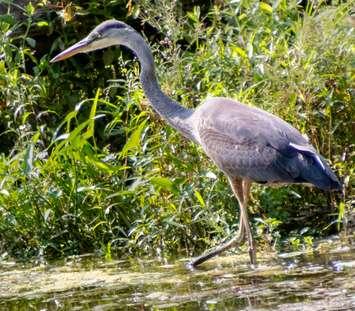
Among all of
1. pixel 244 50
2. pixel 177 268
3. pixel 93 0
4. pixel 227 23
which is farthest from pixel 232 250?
pixel 93 0

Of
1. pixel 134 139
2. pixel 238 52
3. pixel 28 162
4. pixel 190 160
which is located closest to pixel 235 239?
pixel 190 160

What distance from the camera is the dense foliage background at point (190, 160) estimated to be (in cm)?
698

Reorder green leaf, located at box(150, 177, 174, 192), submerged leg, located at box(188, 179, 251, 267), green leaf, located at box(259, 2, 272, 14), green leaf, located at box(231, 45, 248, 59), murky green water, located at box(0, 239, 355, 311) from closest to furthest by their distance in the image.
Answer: murky green water, located at box(0, 239, 355, 311) → submerged leg, located at box(188, 179, 251, 267) → green leaf, located at box(150, 177, 174, 192) → green leaf, located at box(231, 45, 248, 59) → green leaf, located at box(259, 2, 272, 14)

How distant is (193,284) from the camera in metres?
5.93

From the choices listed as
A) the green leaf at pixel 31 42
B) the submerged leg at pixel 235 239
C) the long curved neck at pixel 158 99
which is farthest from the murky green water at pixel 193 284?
the green leaf at pixel 31 42

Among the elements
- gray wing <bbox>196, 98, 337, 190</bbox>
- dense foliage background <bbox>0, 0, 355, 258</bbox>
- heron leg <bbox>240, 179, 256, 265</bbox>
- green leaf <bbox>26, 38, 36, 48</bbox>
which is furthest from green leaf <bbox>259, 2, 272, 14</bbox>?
green leaf <bbox>26, 38, 36, 48</bbox>

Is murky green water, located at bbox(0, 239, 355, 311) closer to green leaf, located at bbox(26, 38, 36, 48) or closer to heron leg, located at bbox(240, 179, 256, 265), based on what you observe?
heron leg, located at bbox(240, 179, 256, 265)

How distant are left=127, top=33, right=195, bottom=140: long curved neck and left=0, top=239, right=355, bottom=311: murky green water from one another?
87cm

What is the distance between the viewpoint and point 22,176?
7.47 metres

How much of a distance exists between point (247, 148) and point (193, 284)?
0.90 m

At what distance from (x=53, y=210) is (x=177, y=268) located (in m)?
1.28

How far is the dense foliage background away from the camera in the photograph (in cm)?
698

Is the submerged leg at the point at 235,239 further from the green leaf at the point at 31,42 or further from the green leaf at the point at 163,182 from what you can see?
the green leaf at the point at 31,42

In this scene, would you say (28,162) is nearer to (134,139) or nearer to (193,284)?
(134,139)
